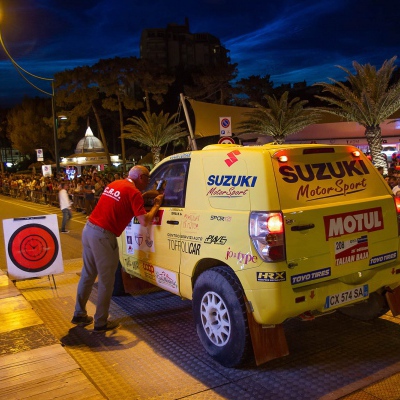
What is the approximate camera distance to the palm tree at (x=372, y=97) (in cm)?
1714

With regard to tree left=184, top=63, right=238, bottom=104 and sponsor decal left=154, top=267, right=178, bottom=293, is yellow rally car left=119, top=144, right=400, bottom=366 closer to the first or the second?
sponsor decal left=154, top=267, right=178, bottom=293

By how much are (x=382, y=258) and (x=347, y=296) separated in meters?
0.58

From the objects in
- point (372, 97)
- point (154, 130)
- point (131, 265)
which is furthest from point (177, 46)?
point (131, 265)

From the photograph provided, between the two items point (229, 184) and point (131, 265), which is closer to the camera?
point (229, 184)

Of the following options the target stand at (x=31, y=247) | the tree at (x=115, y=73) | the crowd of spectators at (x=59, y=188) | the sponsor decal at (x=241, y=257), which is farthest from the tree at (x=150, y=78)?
the sponsor decal at (x=241, y=257)

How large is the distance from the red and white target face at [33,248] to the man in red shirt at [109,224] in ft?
7.13

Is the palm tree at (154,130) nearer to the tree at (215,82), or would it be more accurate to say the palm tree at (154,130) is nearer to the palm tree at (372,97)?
the tree at (215,82)

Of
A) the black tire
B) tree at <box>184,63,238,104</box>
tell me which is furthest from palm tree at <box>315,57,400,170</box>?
tree at <box>184,63,238,104</box>

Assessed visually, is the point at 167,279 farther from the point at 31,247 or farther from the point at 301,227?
the point at 31,247

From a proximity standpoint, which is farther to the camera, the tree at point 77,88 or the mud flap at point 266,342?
the tree at point 77,88

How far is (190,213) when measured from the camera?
482 centimetres

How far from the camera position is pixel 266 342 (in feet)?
13.7

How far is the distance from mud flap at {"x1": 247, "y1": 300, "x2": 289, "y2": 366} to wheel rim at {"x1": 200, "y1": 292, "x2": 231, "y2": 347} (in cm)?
26

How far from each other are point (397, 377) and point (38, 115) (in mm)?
55446
